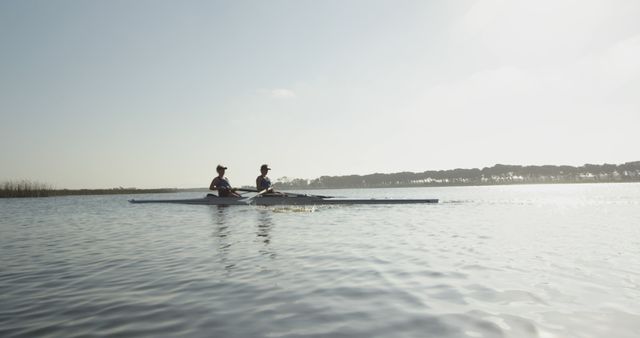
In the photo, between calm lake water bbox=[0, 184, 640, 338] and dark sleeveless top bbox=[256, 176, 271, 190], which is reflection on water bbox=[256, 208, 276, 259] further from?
dark sleeveless top bbox=[256, 176, 271, 190]

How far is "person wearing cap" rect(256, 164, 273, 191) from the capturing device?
952 inches

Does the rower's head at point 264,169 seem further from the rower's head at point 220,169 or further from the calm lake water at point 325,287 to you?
the calm lake water at point 325,287

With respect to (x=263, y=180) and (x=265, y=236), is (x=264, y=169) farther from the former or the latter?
(x=265, y=236)

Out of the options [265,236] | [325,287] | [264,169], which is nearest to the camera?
[325,287]

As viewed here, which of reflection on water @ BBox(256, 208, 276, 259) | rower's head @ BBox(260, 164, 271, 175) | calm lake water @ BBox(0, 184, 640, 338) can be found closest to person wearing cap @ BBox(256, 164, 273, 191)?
rower's head @ BBox(260, 164, 271, 175)

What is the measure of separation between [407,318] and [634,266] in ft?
18.1

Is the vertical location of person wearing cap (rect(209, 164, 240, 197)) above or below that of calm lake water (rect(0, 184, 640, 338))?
above

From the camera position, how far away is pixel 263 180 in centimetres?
2464

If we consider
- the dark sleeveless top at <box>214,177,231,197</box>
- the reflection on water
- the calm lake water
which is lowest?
the calm lake water

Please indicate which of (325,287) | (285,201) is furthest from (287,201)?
(325,287)

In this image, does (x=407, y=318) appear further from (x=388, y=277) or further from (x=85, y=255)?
(x=85, y=255)

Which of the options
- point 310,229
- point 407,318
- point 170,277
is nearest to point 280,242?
point 310,229

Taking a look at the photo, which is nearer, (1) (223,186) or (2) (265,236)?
(2) (265,236)

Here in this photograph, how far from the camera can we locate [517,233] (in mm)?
12188
